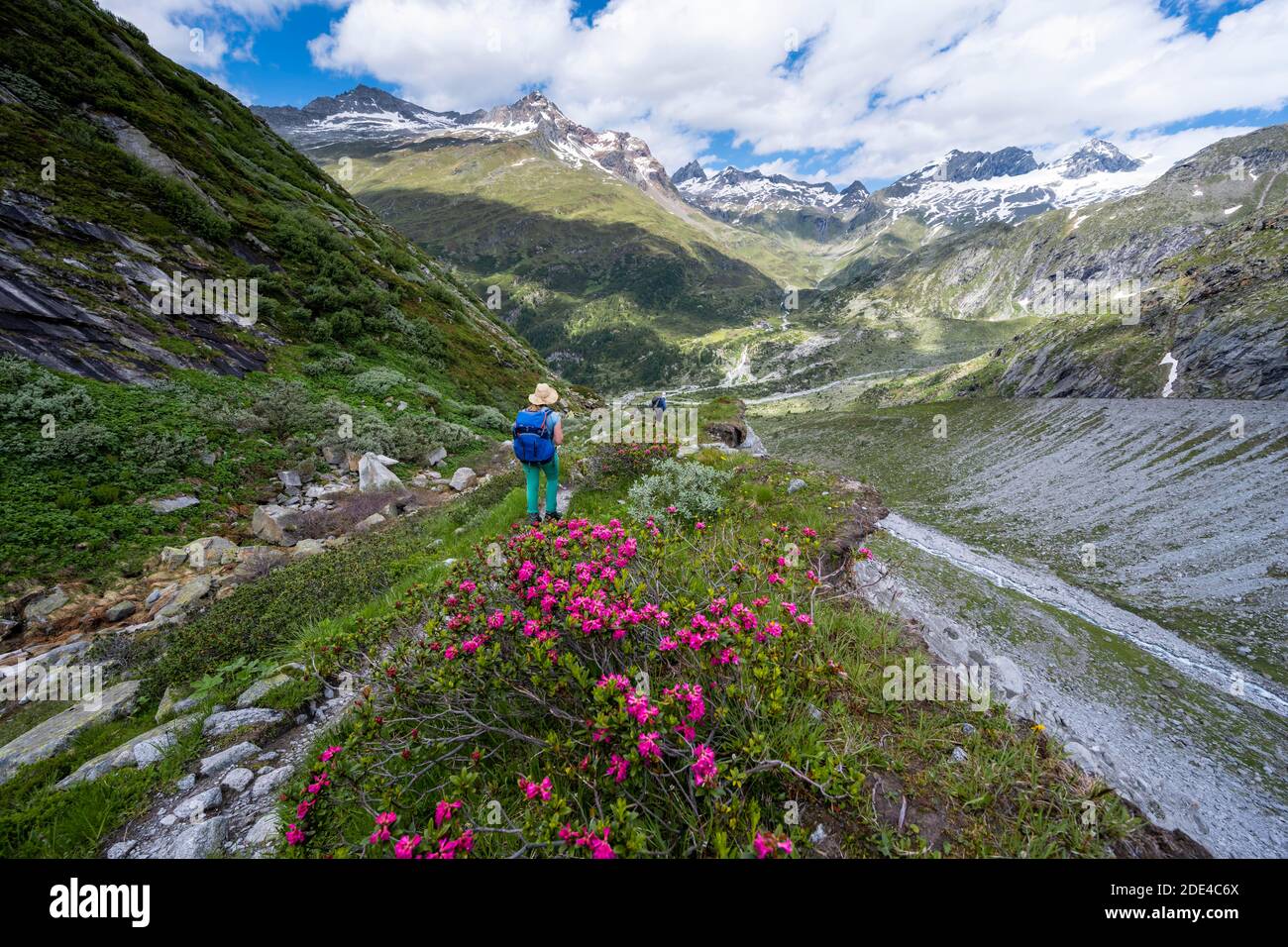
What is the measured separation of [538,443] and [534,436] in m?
0.16

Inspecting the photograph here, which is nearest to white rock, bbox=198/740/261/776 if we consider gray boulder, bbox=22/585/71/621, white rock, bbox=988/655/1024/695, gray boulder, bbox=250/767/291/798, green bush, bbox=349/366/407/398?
gray boulder, bbox=250/767/291/798

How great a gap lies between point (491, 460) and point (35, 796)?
15299mm

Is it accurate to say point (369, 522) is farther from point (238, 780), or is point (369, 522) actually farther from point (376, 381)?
point (376, 381)

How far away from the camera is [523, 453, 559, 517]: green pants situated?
31.6 ft

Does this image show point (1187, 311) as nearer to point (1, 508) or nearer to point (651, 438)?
point (651, 438)

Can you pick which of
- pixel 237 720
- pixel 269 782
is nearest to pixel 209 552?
pixel 237 720

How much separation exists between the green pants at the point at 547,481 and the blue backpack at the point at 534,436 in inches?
14.2

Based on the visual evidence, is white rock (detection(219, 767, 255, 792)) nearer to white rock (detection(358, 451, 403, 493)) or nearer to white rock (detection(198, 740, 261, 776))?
white rock (detection(198, 740, 261, 776))

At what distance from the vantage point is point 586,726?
138 inches

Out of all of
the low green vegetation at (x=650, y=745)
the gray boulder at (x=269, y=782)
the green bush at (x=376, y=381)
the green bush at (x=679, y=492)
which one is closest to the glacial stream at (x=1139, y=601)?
the low green vegetation at (x=650, y=745)

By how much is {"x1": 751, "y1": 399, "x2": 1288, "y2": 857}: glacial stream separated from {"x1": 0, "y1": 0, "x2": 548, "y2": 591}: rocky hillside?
54.3 feet

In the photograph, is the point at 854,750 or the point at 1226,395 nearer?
the point at 854,750
